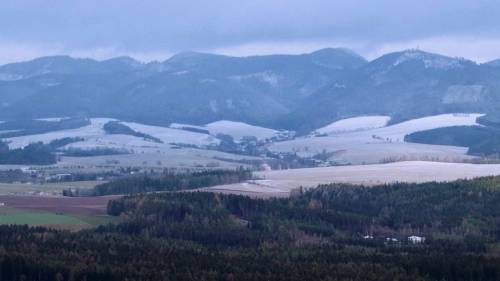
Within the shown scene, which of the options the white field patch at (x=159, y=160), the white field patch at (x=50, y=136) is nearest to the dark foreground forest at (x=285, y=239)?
the white field patch at (x=159, y=160)

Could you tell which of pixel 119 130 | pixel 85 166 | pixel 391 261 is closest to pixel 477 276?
pixel 391 261

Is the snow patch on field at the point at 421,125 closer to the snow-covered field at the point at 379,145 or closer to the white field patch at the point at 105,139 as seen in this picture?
the snow-covered field at the point at 379,145

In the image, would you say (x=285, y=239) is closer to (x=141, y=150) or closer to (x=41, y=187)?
(x=41, y=187)

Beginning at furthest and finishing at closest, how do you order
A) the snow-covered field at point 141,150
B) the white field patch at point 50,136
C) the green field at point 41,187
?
the white field patch at point 50,136 → the snow-covered field at point 141,150 → the green field at point 41,187

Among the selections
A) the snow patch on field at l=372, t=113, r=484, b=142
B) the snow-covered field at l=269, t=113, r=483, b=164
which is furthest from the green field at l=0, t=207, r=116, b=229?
the snow patch on field at l=372, t=113, r=484, b=142

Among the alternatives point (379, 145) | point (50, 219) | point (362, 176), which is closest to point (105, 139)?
point (379, 145)

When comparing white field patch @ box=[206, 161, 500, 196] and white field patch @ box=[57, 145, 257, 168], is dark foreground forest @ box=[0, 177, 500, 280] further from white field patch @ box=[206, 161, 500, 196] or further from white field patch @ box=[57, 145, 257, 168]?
white field patch @ box=[57, 145, 257, 168]
